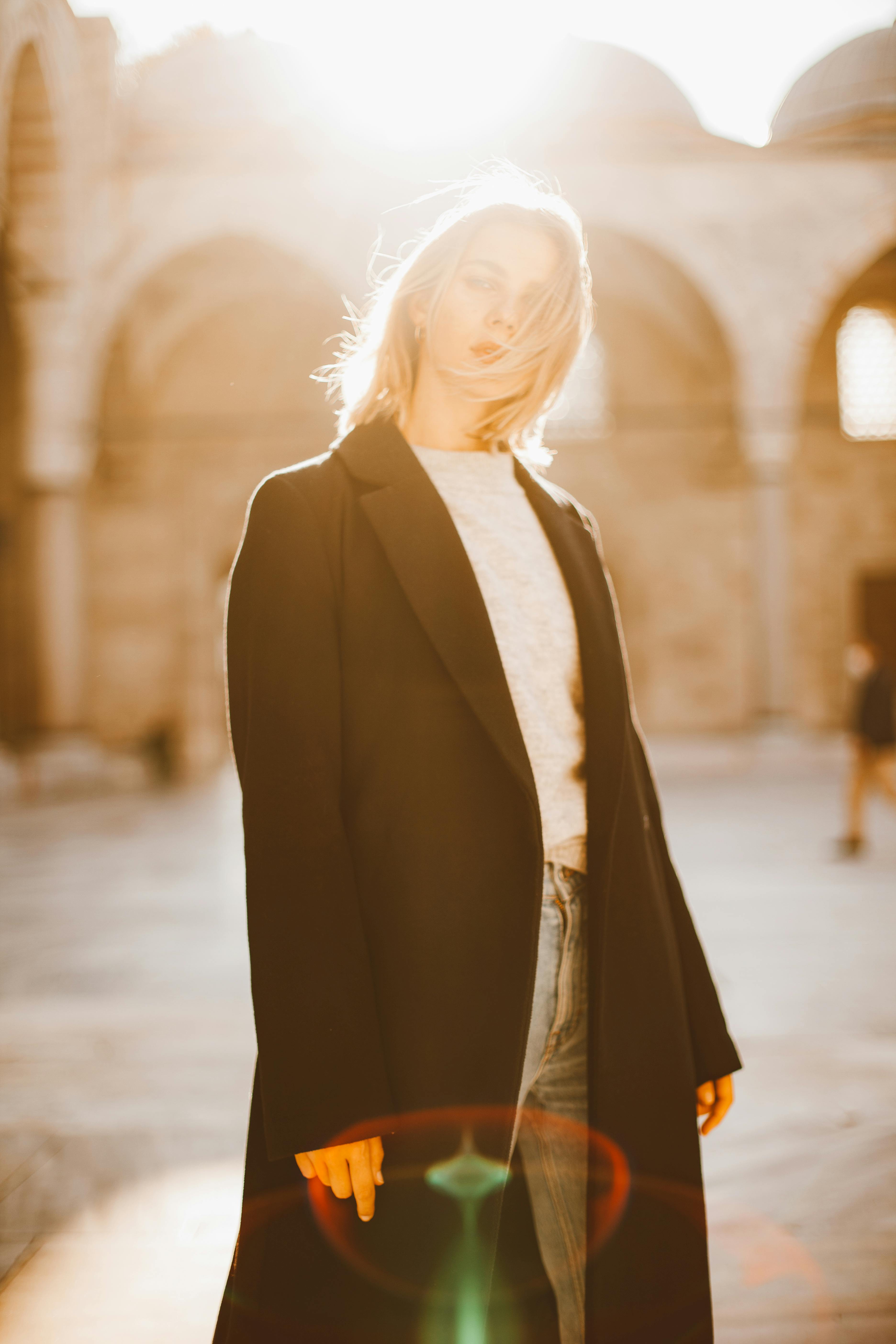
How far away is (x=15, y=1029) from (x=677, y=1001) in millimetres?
3429

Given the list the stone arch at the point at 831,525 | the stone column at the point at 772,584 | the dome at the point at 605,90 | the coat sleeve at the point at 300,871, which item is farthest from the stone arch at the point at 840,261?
the coat sleeve at the point at 300,871

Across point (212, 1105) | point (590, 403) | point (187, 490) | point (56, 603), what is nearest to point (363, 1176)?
point (212, 1105)

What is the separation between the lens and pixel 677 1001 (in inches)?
58.6

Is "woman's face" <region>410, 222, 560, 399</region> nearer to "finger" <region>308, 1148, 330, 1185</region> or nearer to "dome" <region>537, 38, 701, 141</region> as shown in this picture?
"finger" <region>308, 1148, 330, 1185</region>

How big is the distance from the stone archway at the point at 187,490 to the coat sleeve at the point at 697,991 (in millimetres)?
17456

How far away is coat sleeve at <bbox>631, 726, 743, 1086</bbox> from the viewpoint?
1565mm

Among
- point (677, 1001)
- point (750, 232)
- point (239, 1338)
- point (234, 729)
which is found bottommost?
point (239, 1338)

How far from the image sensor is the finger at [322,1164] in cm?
124

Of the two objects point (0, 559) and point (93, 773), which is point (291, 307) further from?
point (93, 773)

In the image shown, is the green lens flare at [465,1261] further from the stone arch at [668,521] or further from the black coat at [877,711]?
the stone arch at [668,521]

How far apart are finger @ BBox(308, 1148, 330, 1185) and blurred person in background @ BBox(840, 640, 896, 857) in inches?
293

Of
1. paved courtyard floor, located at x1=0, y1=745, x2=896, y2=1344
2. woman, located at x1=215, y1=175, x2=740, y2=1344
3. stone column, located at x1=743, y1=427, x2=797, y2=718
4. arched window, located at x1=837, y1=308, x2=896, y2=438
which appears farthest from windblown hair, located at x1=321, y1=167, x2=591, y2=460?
arched window, located at x1=837, y1=308, x2=896, y2=438

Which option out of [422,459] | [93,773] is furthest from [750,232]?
[422,459]

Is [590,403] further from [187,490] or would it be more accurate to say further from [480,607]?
[480,607]
